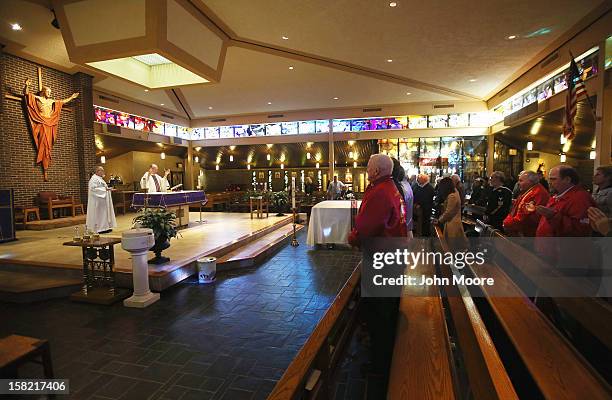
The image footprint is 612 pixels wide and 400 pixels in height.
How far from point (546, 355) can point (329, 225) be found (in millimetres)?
4826

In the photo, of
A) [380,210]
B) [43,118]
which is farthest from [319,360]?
[43,118]

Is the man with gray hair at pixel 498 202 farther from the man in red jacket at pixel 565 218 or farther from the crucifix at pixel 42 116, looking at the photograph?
the crucifix at pixel 42 116

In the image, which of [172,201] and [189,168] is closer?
[172,201]

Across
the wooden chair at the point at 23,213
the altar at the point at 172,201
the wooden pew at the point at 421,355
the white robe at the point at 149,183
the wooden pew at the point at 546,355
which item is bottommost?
the wooden pew at the point at 421,355

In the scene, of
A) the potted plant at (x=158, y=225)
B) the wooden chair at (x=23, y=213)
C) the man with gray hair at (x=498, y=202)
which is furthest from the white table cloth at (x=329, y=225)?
the wooden chair at (x=23, y=213)

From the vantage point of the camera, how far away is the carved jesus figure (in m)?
8.06

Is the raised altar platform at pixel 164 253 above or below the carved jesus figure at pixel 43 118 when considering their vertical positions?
below

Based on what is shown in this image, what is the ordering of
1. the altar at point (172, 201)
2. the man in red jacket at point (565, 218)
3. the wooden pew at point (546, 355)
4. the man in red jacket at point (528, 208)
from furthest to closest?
the altar at point (172, 201) → the man in red jacket at point (528, 208) → the man in red jacket at point (565, 218) → the wooden pew at point (546, 355)

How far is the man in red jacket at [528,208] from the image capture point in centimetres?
330

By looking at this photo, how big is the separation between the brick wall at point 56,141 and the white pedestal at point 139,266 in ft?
20.6

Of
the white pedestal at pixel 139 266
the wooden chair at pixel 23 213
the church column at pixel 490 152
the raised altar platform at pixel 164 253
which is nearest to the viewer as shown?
the white pedestal at pixel 139 266

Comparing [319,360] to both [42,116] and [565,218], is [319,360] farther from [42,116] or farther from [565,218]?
[42,116]

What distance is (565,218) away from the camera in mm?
2805

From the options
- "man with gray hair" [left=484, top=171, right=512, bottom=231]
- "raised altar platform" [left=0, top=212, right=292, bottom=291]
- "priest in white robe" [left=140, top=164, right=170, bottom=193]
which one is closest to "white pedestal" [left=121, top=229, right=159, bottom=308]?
"raised altar platform" [left=0, top=212, right=292, bottom=291]
